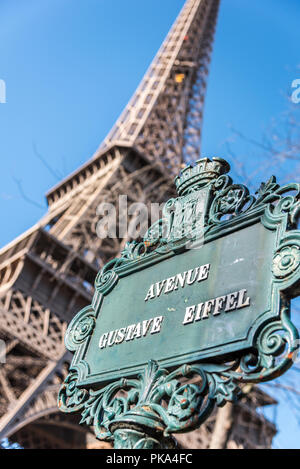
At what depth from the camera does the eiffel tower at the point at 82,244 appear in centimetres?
1911

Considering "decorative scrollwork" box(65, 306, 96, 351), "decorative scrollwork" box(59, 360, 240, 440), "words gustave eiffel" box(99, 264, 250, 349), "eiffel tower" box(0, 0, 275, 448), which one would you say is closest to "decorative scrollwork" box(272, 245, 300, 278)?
"words gustave eiffel" box(99, 264, 250, 349)

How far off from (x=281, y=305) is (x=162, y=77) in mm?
35194

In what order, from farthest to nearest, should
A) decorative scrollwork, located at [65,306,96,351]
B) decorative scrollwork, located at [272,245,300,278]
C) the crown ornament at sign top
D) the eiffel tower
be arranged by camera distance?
the eiffel tower
the crown ornament at sign top
decorative scrollwork, located at [65,306,96,351]
decorative scrollwork, located at [272,245,300,278]

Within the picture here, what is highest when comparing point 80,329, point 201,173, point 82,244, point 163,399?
point 82,244

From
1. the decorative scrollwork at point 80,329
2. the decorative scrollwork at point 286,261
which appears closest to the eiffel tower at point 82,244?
the decorative scrollwork at point 80,329

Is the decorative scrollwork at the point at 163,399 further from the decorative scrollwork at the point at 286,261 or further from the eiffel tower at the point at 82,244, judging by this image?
the eiffel tower at the point at 82,244

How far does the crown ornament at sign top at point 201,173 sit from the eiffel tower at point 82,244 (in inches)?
417

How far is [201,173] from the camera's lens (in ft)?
13.2

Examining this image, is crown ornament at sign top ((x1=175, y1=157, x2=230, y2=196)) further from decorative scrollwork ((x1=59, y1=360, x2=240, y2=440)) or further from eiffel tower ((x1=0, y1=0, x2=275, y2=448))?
eiffel tower ((x1=0, y1=0, x2=275, y2=448))

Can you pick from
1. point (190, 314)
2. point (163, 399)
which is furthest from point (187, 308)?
point (163, 399)

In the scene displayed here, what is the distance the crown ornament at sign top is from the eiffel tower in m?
10.6

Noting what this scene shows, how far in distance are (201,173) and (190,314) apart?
4.04ft

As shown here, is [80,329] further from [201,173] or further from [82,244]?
[82,244]

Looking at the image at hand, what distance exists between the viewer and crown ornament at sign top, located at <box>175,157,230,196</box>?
397 centimetres
